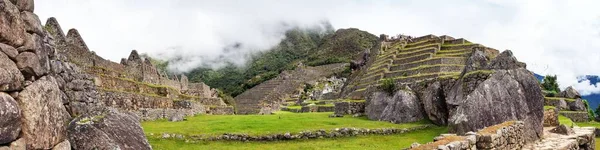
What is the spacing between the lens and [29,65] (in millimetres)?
4723

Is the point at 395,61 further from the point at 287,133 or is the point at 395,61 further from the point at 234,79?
the point at 234,79

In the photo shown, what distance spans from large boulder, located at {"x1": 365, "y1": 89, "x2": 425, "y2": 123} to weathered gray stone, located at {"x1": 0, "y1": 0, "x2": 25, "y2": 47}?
17.6 meters

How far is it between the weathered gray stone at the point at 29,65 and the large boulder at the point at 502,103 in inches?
518

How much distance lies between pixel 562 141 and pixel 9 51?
46.3ft

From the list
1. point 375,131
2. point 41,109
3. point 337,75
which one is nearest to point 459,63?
point 375,131

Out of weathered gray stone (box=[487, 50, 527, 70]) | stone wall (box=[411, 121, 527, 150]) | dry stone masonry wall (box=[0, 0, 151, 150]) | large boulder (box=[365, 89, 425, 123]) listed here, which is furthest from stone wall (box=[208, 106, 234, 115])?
dry stone masonry wall (box=[0, 0, 151, 150])

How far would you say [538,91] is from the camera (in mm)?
15305

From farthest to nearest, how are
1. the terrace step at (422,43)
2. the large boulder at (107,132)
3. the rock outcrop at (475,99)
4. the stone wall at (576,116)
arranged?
the terrace step at (422,43)
the stone wall at (576,116)
the rock outcrop at (475,99)
the large boulder at (107,132)

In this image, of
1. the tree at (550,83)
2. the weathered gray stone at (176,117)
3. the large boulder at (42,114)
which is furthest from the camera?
the tree at (550,83)

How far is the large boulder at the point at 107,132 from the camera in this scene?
232 inches

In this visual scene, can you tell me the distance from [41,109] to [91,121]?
1349 mm

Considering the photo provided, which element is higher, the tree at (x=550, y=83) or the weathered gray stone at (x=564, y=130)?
the tree at (x=550, y=83)

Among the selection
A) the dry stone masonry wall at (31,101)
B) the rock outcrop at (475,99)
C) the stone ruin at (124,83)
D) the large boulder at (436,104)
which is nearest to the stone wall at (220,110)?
the stone ruin at (124,83)

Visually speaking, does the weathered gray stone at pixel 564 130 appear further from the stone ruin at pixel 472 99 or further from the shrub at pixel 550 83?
the shrub at pixel 550 83
